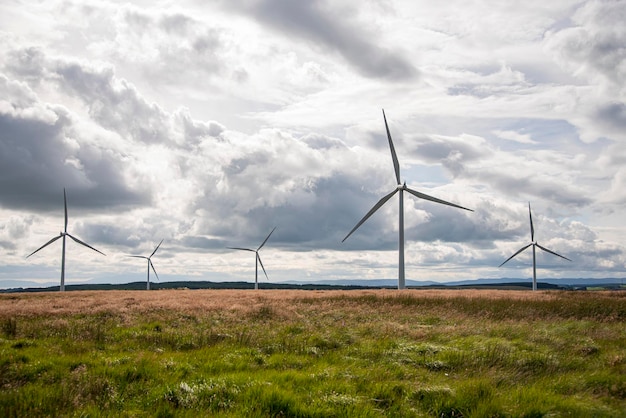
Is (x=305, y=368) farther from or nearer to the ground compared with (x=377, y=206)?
nearer to the ground

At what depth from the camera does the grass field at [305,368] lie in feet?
34.4

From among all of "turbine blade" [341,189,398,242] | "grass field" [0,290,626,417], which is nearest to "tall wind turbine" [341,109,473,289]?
"turbine blade" [341,189,398,242]

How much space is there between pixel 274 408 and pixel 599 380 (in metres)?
9.09

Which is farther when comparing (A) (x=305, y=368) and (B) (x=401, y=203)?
(B) (x=401, y=203)

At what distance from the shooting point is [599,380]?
13.7 meters

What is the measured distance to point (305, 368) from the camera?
46.4 feet

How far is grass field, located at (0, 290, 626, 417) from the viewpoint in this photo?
10492mm

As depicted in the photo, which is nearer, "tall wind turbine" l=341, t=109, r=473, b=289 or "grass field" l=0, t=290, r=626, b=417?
"grass field" l=0, t=290, r=626, b=417

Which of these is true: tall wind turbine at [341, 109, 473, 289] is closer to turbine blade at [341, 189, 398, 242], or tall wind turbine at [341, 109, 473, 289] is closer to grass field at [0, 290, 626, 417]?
turbine blade at [341, 189, 398, 242]

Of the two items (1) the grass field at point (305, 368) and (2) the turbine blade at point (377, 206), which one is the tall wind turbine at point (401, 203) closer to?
(2) the turbine blade at point (377, 206)

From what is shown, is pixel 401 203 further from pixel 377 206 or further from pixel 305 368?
pixel 305 368

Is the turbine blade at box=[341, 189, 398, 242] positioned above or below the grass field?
above

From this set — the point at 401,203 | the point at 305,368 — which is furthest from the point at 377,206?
the point at 305,368

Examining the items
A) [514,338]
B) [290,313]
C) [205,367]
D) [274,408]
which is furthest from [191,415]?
[290,313]
